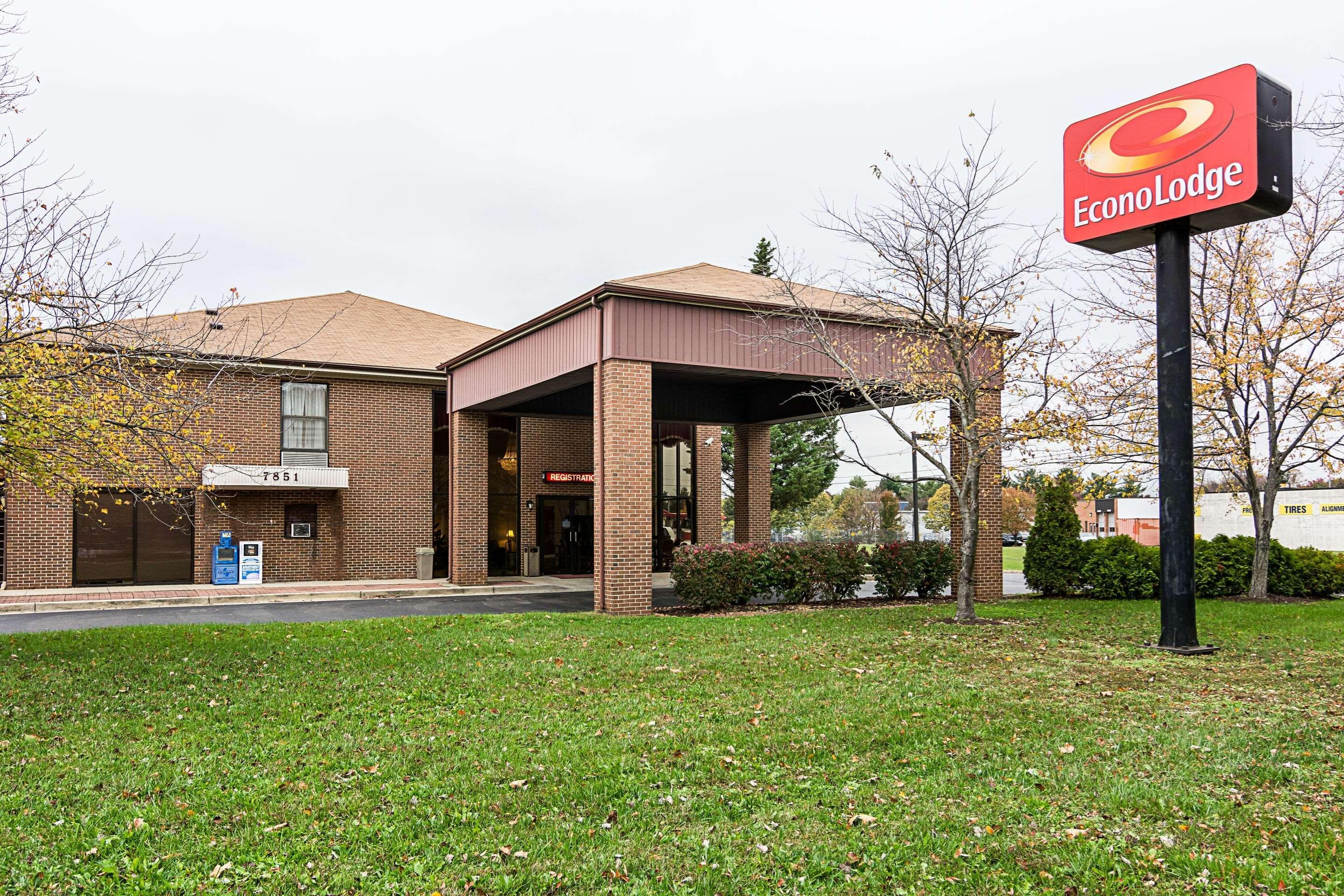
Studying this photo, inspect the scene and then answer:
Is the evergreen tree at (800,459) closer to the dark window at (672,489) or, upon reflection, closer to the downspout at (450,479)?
the dark window at (672,489)

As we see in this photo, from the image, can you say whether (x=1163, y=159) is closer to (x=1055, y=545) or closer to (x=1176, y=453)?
(x=1176, y=453)

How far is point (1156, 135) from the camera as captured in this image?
36.3 ft

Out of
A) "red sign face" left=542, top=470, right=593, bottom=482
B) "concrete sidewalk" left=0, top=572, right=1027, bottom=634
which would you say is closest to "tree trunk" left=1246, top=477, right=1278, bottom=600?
"concrete sidewalk" left=0, top=572, right=1027, bottom=634

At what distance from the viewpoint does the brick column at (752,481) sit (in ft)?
82.5

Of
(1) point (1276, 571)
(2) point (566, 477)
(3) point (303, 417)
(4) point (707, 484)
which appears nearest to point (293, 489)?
(3) point (303, 417)

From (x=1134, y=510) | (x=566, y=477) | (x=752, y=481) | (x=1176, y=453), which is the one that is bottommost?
(x=1134, y=510)

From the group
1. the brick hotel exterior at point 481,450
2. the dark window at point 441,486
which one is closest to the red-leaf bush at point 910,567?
the brick hotel exterior at point 481,450

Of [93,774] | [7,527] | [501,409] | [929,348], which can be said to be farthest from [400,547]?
[93,774]

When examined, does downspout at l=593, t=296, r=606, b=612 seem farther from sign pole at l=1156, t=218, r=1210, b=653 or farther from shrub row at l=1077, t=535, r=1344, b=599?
shrub row at l=1077, t=535, r=1344, b=599

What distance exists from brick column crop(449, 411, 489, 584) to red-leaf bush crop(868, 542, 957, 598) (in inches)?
371

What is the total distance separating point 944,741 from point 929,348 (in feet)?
28.1

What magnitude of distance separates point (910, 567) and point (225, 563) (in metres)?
15.5

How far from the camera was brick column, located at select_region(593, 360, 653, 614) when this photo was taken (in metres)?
14.5

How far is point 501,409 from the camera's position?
22.4 meters
